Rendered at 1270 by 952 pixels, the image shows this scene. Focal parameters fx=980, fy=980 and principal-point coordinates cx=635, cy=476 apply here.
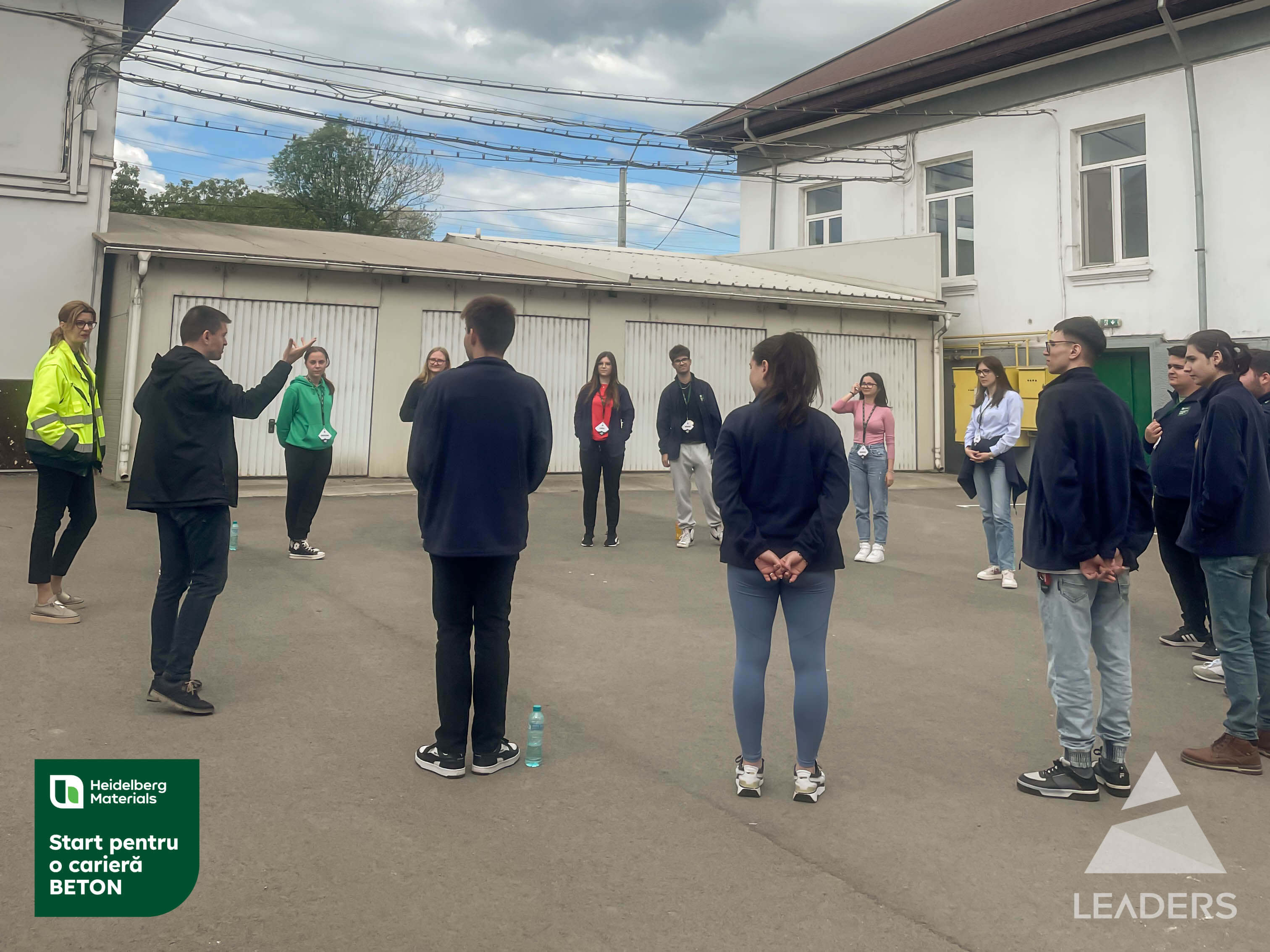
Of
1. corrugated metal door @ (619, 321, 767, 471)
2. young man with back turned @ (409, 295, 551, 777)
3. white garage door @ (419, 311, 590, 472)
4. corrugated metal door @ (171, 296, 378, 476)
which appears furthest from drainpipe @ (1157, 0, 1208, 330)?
young man with back turned @ (409, 295, 551, 777)

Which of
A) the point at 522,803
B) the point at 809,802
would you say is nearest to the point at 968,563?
the point at 809,802

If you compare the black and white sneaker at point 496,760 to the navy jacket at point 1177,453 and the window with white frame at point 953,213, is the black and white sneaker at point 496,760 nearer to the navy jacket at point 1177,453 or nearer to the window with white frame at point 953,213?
the navy jacket at point 1177,453

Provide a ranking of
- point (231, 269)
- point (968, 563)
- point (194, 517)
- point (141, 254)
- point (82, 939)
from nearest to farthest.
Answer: point (82, 939) < point (194, 517) < point (968, 563) < point (141, 254) < point (231, 269)

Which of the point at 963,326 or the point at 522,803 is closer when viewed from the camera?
the point at 522,803

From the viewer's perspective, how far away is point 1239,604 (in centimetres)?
449

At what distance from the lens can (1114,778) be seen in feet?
13.7

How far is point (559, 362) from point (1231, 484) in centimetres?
1296

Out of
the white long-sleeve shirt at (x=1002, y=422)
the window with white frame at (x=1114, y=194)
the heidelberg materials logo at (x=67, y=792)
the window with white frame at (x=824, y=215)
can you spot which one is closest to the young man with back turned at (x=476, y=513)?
the heidelberg materials logo at (x=67, y=792)

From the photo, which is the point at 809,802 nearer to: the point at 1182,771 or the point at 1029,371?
the point at 1182,771

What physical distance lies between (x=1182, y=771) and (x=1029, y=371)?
48.5 feet

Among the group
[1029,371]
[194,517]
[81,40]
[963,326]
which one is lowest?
[194,517]

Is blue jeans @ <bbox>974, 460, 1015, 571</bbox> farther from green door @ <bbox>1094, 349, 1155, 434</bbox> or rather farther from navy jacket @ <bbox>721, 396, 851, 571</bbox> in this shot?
green door @ <bbox>1094, 349, 1155, 434</bbox>

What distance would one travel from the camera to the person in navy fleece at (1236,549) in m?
4.42

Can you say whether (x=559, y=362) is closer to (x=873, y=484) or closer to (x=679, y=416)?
(x=679, y=416)
